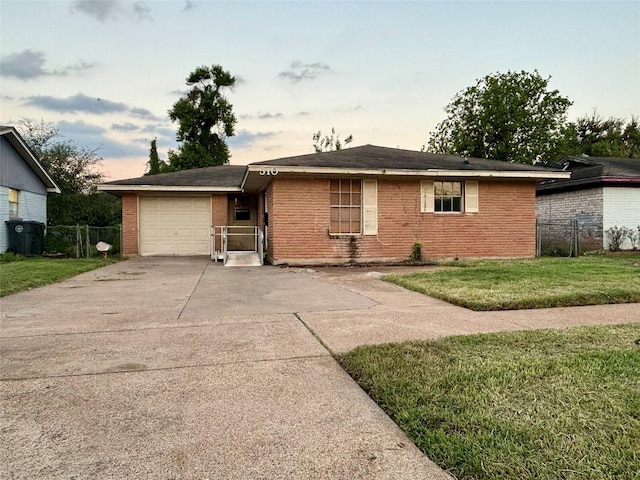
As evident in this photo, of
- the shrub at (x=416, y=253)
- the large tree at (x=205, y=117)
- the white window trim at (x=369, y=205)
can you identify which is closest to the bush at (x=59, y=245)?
the white window trim at (x=369, y=205)

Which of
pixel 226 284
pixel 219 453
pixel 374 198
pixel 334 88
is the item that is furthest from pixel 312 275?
pixel 334 88

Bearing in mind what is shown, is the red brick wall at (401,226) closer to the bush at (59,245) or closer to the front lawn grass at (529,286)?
the front lawn grass at (529,286)

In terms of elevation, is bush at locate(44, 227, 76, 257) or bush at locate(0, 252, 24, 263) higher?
bush at locate(44, 227, 76, 257)

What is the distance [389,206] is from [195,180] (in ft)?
26.8

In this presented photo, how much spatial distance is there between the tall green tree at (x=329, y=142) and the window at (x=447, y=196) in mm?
29490

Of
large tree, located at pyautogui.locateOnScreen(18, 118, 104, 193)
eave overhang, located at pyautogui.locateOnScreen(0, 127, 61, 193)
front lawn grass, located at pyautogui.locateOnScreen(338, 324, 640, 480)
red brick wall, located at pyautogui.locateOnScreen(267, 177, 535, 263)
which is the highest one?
large tree, located at pyautogui.locateOnScreen(18, 118, 104, 193)

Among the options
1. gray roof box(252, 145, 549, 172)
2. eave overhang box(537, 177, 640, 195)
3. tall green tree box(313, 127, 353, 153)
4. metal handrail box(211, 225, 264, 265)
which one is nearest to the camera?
gray roof box(252, 145, 549, 172)

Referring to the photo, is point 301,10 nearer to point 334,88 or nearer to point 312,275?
point 334,88

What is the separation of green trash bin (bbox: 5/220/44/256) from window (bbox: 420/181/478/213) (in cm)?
1478

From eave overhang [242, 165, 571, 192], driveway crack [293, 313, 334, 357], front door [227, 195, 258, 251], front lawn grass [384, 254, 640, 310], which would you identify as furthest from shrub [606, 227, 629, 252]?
driveway crack [293, 313, 334, 357]

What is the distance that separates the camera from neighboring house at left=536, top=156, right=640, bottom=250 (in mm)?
15352

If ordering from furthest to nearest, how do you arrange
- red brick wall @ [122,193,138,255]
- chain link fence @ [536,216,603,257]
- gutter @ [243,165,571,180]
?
red brick wall @ [122,193,138,255]
chain link fence @ [536,216,603,257]
gutter @ [243,165,571,180]

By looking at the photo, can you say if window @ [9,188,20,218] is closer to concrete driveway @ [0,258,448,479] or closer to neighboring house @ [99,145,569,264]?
neighboring house @ [99,145,569,264]

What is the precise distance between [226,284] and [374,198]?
5.95m
